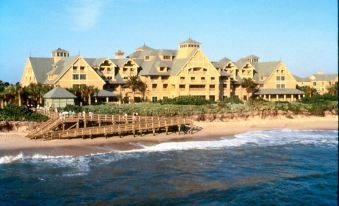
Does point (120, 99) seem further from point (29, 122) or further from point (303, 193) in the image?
point (303, 193)

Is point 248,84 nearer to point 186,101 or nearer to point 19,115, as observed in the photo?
point 186,101

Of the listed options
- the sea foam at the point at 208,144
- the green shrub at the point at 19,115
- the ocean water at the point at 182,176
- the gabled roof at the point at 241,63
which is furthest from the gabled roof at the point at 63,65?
the gabled roof at the point at 241,63

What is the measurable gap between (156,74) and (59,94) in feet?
54.3

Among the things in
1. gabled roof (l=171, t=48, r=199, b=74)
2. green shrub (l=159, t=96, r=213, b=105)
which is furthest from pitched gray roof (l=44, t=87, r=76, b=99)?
gabled roof (l=171, t=48, r=199, b=74)

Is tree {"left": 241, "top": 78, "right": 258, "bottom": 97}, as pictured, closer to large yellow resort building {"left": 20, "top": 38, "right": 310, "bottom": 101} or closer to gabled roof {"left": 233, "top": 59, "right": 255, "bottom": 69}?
large yellow resort building {"left": 20, "top": 38, "right": 310, "bottom": 101}

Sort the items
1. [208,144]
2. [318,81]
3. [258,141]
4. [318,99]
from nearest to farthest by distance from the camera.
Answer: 1. [208,144]
2. [258,141]
3. [318,99]
4. [318,81]

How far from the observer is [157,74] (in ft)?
215

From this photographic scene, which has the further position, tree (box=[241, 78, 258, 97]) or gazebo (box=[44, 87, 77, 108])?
tree (box=[241, 78, 258, 97])

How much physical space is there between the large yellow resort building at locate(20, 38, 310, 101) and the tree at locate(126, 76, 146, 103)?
803 mm

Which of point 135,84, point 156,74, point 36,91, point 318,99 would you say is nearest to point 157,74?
point 156,74

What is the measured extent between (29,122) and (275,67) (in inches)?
1739

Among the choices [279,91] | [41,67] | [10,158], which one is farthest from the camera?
[279,91]

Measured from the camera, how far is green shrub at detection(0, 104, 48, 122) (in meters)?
44.8

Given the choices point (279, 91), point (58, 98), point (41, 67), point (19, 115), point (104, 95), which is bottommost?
point (19, 115)
